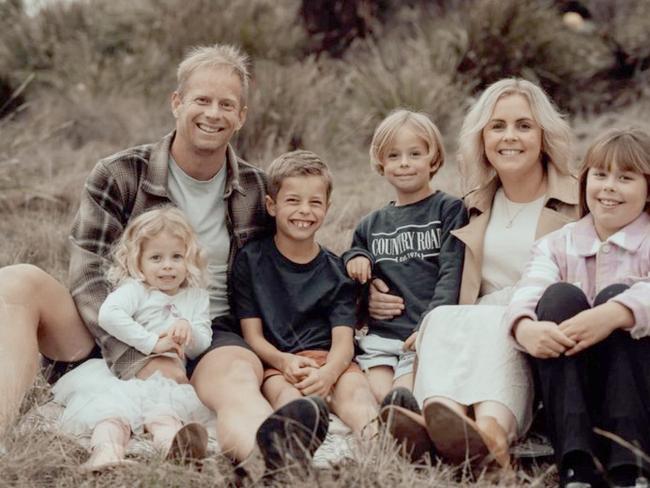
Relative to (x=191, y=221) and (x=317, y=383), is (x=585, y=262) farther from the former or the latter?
(x=191, y=221)

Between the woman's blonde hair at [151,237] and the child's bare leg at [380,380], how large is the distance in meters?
0.74

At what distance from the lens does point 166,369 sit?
3.45 metres

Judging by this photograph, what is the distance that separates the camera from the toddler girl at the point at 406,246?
145 inches

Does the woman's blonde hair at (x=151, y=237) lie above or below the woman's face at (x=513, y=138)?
below

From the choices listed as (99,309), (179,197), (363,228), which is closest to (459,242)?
(363,228)

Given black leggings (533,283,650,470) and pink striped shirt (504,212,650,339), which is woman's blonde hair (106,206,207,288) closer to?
pink striped shirt (504,212,650,339)

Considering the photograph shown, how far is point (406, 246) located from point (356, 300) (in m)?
0.30

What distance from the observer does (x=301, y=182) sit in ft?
12.2

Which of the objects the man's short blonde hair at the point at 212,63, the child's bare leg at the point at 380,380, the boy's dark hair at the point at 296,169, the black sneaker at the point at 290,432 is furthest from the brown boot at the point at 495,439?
the man's short blonde hair at the point at 212,63

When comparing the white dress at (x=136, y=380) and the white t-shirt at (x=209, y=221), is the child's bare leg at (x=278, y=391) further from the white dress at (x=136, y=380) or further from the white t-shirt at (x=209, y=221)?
the white t-shirt at (x=209, y=221)

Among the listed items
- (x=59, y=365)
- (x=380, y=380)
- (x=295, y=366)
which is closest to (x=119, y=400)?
(x=59, y=365)

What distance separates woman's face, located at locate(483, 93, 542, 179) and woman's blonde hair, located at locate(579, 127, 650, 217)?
41 centimetres

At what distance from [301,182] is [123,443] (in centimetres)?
123

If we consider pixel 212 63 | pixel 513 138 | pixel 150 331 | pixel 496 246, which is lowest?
pixel 150 331
